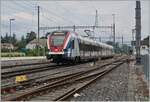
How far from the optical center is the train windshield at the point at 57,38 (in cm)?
3258

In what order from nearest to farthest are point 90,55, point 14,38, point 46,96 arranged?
point 46,96
point 90,55
point 14,38

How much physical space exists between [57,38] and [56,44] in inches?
22.7

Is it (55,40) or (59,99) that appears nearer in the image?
(59,99)

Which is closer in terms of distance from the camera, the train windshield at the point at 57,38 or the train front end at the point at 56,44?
the train front end at the point at 56,44

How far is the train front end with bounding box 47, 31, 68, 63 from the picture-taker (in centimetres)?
3222

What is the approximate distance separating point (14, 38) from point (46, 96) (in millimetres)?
165718

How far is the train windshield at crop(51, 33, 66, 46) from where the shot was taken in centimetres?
3258

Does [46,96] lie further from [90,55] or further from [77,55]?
[90,55]

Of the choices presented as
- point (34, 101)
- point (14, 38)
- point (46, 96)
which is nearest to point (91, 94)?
point (46, 96)

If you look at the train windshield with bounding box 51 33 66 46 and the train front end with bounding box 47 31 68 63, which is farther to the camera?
the train windshield with bounding box 51 33 66 46

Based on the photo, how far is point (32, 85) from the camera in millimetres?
15547

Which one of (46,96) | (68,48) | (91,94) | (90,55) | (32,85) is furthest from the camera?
(90,55)

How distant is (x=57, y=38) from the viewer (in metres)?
32.8

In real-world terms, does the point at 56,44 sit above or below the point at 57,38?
below
